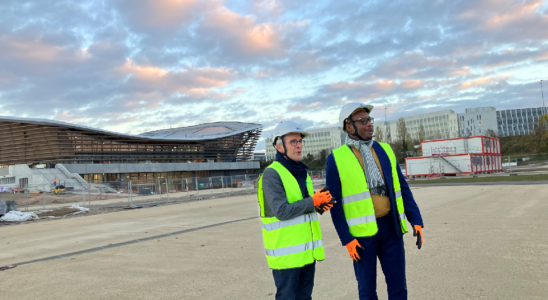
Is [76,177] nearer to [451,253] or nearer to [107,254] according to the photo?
[107,254]

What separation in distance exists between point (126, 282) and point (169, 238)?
168 inches

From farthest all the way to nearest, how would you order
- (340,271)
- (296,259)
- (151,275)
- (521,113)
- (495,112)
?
1. (521,113)
2. (495,112)
3. (151,275)
4. (340,271)
5. (296,259)

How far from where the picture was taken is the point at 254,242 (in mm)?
8469

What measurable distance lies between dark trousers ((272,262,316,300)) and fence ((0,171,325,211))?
2190cm

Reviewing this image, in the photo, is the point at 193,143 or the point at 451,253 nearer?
the point at 451,253

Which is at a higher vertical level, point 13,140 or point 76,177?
point 13,140

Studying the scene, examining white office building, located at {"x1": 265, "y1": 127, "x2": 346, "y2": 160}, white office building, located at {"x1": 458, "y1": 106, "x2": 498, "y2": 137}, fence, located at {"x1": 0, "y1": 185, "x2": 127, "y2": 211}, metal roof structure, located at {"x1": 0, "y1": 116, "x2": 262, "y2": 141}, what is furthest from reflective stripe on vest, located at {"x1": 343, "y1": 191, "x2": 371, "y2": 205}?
white office building, located at {"x1": 265, "y1": 127, "x2": 346, "y2": 160}

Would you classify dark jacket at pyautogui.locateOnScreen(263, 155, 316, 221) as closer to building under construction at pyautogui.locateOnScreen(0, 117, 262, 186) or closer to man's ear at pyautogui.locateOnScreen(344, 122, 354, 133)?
Answer: man's ear at pyautogui.locateOnScreen(344, 122, 354, 133)

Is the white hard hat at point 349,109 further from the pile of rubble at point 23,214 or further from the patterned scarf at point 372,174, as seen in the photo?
the pile of rubble at point 23,214

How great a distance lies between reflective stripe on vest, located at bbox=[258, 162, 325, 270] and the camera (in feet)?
9.96

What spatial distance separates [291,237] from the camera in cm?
309

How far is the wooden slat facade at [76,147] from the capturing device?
58.8 metres

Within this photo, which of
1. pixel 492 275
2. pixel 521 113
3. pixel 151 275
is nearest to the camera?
pixel 492 275

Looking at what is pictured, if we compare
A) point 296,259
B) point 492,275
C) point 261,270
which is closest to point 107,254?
point 261,270
